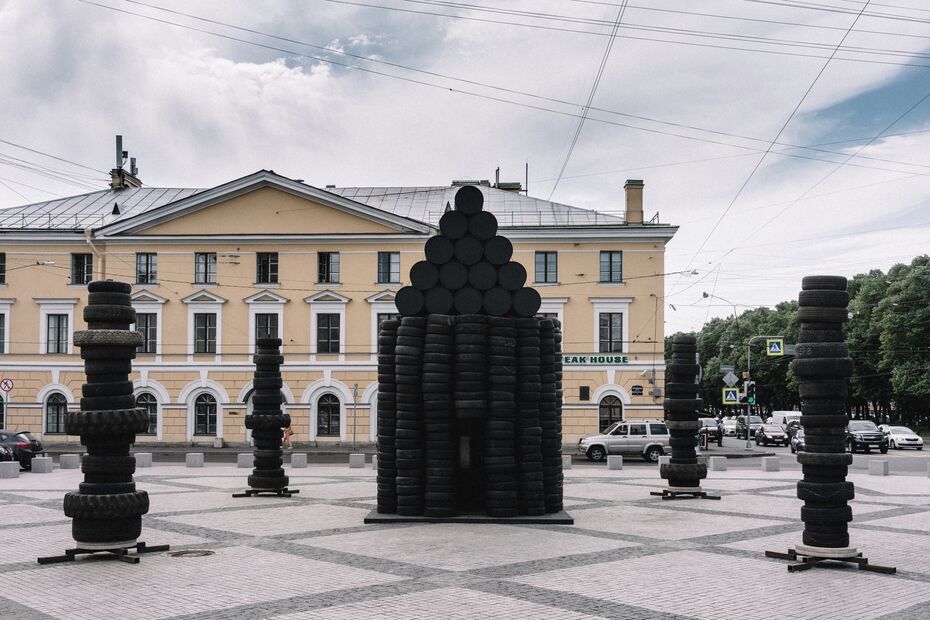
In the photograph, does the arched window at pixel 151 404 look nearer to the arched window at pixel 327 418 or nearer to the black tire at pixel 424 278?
the arched window at pixel 327 418

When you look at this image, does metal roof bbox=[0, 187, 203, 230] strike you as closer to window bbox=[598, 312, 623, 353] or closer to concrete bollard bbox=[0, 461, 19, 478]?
concrete bollard bbox=[0, 461, 19, 478]

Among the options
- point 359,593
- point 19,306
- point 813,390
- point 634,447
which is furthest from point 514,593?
point 19,306

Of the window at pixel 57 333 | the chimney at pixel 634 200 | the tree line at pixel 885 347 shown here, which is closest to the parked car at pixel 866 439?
the tree line at pixel 885 347

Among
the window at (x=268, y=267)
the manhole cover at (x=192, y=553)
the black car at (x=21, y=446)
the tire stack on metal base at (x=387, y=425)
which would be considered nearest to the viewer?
the manhole cover at (x=192, y=553)

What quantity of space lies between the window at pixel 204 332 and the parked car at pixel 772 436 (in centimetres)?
3296

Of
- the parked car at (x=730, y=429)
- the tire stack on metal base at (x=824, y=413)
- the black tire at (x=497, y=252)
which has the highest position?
the black tire at (x=497, y=252)

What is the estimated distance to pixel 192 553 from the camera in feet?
45.3

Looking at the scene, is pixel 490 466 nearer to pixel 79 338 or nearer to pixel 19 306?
pixel 79 338

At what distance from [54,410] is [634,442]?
29143 millimetres

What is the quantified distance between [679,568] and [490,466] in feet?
17.1

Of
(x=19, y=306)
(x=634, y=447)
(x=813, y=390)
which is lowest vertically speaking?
(x=634, y=447)

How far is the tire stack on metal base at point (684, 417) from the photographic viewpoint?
856 inches

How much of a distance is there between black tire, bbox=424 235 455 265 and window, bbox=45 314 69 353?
34199mm

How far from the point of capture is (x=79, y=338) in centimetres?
1360
